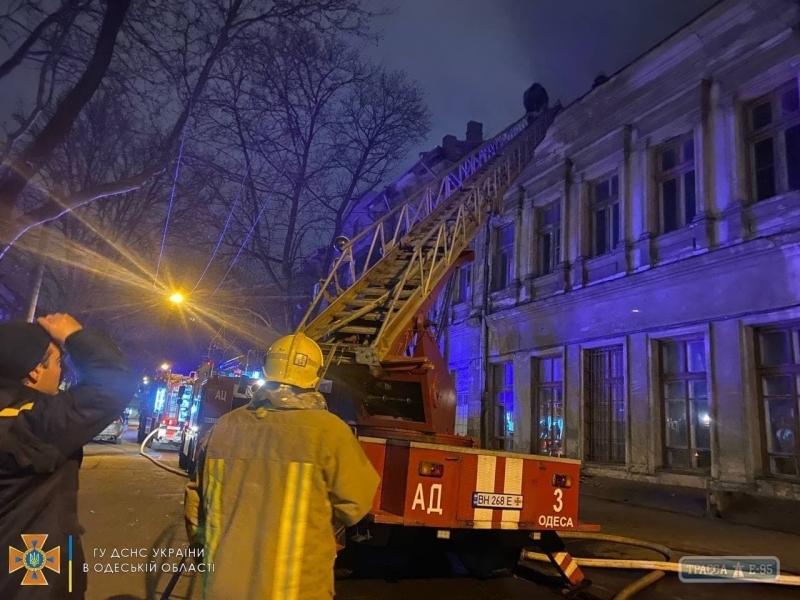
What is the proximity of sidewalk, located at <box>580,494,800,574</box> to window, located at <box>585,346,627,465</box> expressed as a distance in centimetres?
184

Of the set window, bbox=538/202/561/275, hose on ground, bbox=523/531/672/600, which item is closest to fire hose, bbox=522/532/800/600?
hose on ground, bbox=523/531/672/600

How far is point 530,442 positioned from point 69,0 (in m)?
11.8

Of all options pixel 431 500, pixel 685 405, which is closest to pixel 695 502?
pixel 685 405

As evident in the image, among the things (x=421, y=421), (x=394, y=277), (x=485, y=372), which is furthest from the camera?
(x=485, y=372)

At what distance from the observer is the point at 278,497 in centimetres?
201

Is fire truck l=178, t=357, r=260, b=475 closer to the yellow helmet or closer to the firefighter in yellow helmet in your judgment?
the yellow helmet

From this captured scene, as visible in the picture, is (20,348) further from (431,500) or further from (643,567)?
(643,567)

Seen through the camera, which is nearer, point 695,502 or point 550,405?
point 695,502

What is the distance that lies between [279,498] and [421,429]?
4023 mm

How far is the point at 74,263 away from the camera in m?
15.3
